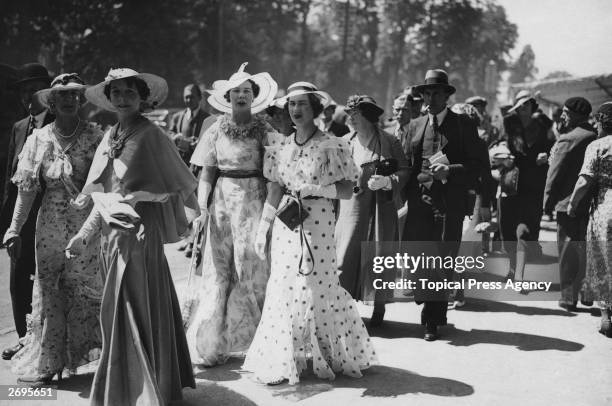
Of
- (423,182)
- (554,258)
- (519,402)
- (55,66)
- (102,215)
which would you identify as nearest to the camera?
(102,215)

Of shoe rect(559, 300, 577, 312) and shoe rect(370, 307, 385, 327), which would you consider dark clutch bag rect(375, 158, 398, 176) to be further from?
shoe rect(559, 300, 577, 312)

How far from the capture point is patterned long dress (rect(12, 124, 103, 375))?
4777 millimetres

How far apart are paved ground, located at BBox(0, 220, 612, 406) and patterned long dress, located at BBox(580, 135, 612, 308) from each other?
43cm

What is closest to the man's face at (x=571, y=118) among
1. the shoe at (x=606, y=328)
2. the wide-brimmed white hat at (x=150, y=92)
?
the shoe at (x=606, y=328)

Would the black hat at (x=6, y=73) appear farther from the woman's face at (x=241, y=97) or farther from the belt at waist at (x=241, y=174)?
the belt at waist at (x=241, y=174)

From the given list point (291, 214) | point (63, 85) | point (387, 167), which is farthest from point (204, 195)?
point (387, 167)

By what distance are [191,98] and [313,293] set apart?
629 centimetres

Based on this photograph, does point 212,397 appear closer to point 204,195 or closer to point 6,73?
point 204,195

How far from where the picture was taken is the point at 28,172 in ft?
15.7

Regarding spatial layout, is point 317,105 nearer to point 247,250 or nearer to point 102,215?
point 247,250

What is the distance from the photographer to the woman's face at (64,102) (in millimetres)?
4848

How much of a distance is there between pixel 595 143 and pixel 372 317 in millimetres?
2749

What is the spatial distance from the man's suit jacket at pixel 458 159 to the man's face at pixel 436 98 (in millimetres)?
108

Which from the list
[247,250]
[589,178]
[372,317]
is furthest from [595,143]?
[247,250]
